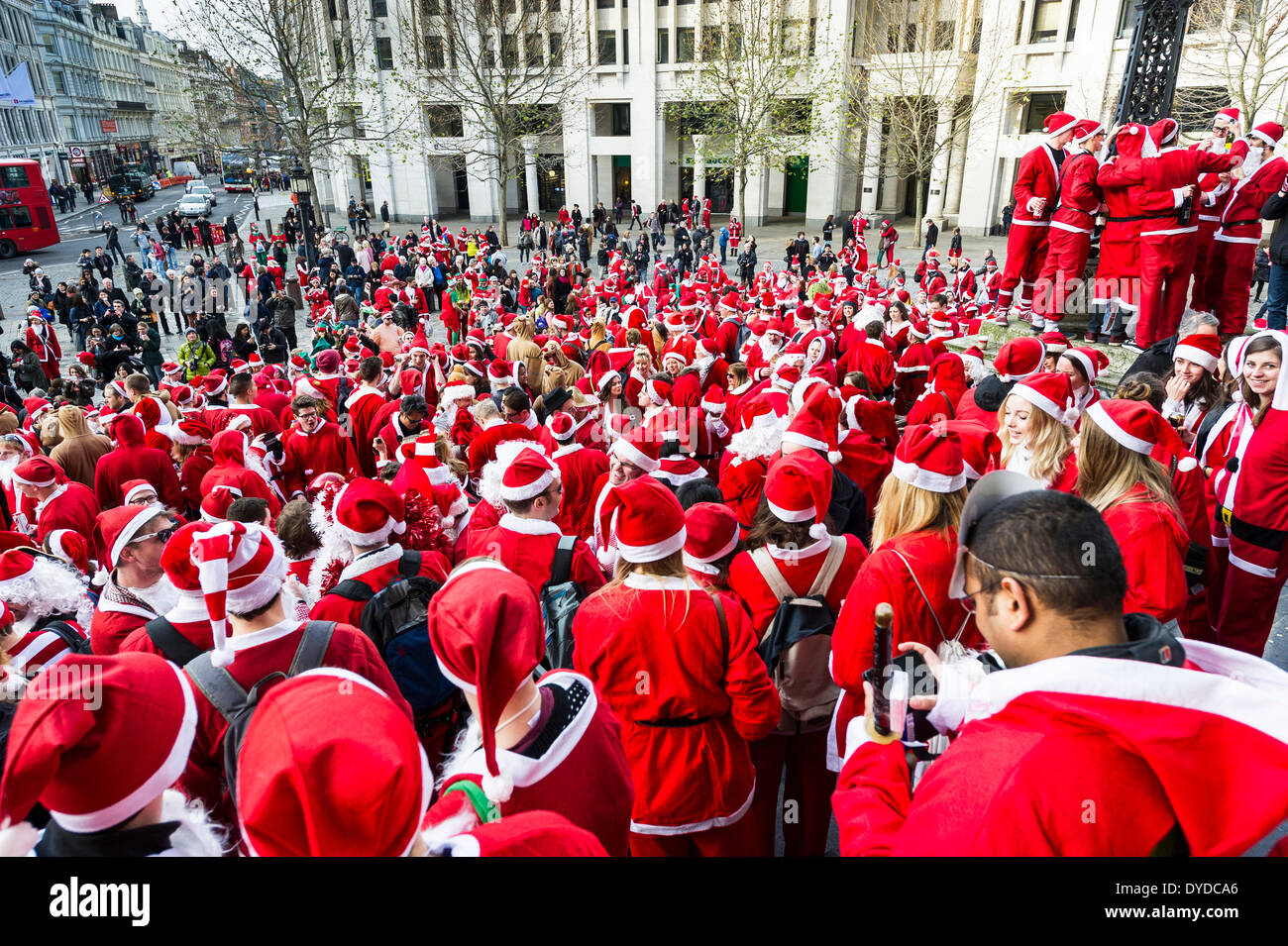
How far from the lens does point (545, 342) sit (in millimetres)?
9211

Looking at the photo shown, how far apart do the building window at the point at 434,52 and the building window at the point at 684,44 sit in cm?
1081

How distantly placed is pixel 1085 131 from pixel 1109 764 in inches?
311

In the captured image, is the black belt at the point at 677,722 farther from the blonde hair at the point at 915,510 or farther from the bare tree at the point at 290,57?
the bare tree at the point at 290,57

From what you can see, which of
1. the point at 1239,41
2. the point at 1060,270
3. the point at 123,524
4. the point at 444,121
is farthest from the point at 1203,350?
the point at 444,121

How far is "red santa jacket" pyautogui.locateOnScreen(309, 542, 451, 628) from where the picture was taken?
10.8 feet

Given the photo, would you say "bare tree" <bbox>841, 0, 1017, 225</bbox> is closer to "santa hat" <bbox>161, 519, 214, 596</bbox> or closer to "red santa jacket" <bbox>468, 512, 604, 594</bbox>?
"red santa jacket" <bbox>468, 512, 604, 594</bbox>

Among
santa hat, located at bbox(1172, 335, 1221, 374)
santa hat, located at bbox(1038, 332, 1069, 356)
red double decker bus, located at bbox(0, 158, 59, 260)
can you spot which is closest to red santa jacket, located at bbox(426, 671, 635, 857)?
santa hat, located at bbox(1172, 335, 1221, 374)

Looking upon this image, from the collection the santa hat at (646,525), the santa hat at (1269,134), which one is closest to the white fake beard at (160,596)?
the santa hat at (646,525)

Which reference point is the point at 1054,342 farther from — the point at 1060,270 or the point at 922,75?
the point at 922,75

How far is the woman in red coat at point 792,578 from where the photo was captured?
127 inches

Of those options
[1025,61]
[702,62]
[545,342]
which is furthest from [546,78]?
[545,342]

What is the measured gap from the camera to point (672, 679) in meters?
2.69

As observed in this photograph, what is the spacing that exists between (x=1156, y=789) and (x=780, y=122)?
3519 cm

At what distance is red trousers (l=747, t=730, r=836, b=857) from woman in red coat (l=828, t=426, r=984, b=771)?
14.6 inches
